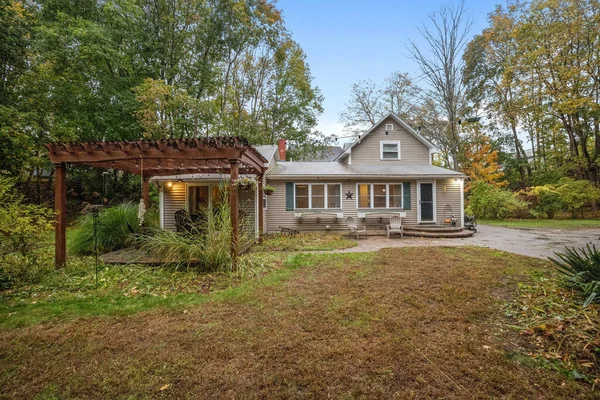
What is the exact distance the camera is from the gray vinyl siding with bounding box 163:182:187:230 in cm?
1078

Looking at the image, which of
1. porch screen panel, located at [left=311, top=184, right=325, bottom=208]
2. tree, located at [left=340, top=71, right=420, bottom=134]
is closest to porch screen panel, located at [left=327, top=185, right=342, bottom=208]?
porch screen panel, located at [left=311, top=184, right=325, bottom=208]

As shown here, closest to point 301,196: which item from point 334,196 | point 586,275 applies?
point 334,196

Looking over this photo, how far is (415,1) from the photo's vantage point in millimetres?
13484

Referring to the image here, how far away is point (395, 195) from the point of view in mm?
11406

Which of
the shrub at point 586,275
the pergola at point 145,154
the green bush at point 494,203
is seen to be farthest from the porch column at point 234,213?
the green bush at point 494,203

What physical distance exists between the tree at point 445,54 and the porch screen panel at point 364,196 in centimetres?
866

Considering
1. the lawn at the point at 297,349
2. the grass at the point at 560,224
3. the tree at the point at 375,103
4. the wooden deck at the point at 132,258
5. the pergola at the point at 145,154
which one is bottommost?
the lawn at the point at 297,349

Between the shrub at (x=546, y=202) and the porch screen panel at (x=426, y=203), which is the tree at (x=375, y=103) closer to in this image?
the shrub at (x=546, y=202)

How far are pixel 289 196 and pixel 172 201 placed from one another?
5.14 metres

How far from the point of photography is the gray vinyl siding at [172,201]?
10.8m

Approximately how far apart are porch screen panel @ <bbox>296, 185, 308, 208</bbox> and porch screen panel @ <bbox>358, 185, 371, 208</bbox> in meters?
2.52

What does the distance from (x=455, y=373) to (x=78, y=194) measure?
20.5 metres

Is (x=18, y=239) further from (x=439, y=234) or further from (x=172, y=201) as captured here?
(x=439, y=234)

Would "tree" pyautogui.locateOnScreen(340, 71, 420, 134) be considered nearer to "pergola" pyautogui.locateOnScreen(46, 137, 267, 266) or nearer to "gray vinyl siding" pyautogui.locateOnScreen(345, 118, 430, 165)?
"gray vinyl siding" pyautogui.locateOnScreen(345, 118, 430, 165)
